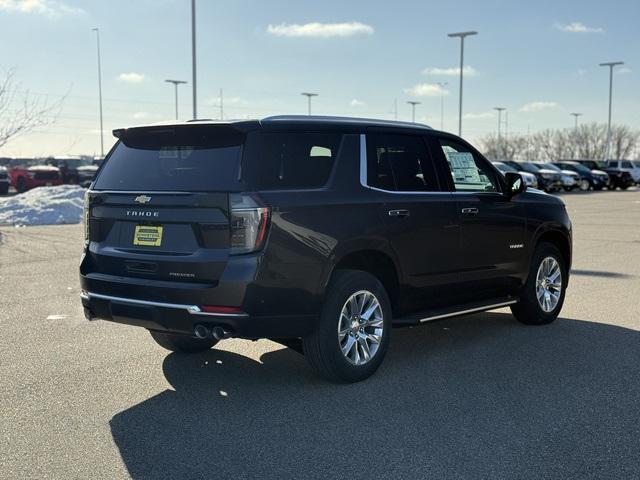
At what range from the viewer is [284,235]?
4.98 m

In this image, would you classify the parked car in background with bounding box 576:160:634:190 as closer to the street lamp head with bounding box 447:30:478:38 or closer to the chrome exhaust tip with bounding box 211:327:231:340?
the street lamp head with bounding box 447:30:478:38

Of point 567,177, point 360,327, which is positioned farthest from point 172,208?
point 567,177

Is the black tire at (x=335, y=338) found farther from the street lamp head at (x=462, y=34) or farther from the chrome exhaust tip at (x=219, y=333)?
the street lamp head at (x=462, y=34)

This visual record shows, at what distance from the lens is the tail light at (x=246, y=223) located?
4.87 metres

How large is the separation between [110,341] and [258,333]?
2.41m

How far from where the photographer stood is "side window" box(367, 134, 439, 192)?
231 inches

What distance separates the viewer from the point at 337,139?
5.67 meters

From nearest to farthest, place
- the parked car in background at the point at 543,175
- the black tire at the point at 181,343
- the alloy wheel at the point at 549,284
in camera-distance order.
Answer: the black tire at the point at 181,343 → the alloy wheel at the point at 549,284 → the parked car in background at the point at 543,175

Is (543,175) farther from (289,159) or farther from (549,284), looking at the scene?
(289,159)

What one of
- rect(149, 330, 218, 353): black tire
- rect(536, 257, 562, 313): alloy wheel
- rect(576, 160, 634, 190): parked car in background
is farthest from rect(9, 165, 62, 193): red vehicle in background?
rect(536, 257, 562, 313): alloy wheel

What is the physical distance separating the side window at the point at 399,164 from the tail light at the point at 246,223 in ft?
3.77

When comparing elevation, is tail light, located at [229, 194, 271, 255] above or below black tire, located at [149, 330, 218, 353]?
above

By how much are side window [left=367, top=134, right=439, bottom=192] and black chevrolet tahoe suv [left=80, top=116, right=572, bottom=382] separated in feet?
0.04

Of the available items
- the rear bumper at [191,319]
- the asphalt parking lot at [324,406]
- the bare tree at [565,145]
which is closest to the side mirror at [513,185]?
the asphalt parking lot at [324,406]
